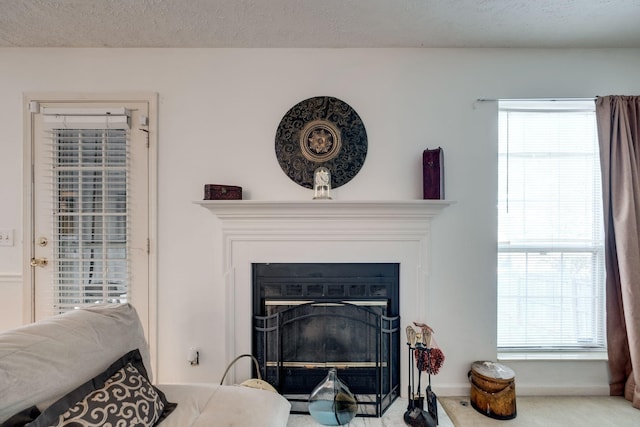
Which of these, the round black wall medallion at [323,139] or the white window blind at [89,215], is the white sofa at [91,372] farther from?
the round black wall medallion at [323,139]

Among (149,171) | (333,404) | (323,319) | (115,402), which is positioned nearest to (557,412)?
(333,404)

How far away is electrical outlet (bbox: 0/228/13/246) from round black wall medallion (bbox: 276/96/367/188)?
202 centimetres

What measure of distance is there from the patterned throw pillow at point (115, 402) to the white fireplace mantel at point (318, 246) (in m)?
0.74

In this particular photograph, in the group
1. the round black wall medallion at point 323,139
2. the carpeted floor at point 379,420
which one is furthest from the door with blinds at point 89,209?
the carpeted floor at point 379,420

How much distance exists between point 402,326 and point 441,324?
0.29 m

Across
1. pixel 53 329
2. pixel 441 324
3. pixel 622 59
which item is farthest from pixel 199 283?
pixel 622 59

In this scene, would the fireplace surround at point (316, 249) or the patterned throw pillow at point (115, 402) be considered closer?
the patterned throw pillow at point (115, 402)

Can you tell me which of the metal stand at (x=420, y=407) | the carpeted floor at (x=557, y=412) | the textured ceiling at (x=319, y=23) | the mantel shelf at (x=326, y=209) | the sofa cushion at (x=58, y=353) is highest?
the textured ceiling at (x=319, y=23)

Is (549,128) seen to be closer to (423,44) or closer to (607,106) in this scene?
(607,106)

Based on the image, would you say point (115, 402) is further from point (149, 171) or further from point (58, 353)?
point (149, 171)

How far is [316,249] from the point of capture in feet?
6.75

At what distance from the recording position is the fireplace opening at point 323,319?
204 cm

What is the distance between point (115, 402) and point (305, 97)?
1.95 meters

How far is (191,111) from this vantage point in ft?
6.95
